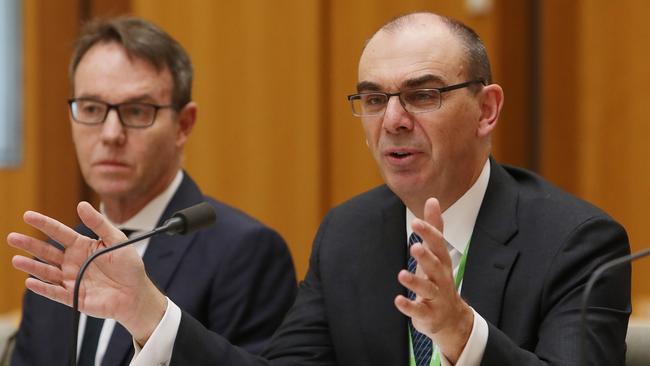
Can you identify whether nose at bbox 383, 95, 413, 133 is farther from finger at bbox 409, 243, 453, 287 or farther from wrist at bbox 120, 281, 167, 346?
wrist at bbox 120, 281, 167, 346

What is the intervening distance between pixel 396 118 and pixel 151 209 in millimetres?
984

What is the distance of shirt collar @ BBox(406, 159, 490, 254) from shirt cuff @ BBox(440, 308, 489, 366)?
16.0 inches

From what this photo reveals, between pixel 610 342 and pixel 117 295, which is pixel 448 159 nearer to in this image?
pixel 610 342

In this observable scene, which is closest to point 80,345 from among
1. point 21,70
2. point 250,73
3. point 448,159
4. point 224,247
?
point 224,247

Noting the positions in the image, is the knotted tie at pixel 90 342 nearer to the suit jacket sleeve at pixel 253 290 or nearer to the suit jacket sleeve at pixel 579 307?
the suit jacket sleeve at pixel 253 290

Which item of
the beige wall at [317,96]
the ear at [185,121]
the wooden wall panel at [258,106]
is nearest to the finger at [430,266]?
the ear at [185,121]

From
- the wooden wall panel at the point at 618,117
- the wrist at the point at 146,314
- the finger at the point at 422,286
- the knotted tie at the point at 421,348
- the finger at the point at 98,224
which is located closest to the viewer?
the finger at the point at 422,286

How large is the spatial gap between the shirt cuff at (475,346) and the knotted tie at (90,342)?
46.8 inches

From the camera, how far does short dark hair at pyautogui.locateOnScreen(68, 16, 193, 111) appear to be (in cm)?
289

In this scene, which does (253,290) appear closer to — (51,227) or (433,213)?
(51,227)

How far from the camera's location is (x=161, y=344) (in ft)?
6.97

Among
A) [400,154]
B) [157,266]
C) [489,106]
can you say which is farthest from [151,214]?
[489,106]

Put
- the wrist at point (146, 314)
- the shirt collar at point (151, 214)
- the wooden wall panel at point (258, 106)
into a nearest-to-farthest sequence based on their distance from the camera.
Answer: the wrist at point (146, 314) → the shirt collar at point (151, 214) → the wooden wall panel at point (258, 106)

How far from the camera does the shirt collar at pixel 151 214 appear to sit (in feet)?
9.53
